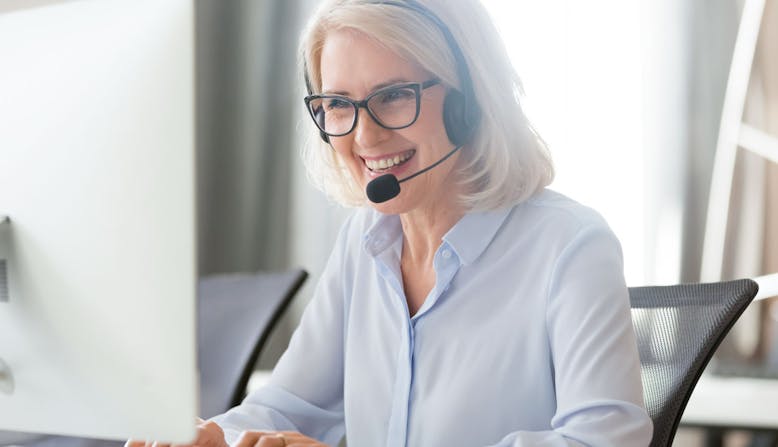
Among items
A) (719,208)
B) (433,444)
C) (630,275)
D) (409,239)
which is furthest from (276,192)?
(433,444)

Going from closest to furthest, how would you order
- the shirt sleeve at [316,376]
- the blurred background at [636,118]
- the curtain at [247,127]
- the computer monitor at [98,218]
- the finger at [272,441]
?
the computer monitor at [98,218] < the finger at [272,441] < the shirt sleeve at [316,376] < the blurred background at [636,118] < the curtain at [247,127]

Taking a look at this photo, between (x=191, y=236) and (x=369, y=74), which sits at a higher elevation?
(x=369, y=74)

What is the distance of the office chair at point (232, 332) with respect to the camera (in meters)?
1.53

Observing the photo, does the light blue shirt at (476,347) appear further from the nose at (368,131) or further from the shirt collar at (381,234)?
the nose at (368,131)

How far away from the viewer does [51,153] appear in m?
0.73

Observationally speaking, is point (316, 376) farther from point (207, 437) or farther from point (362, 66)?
point (362, 66)

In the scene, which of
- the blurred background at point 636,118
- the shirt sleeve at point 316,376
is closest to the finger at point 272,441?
the shirt sleeve at point 316,376

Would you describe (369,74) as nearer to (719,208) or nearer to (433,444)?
(433,444)

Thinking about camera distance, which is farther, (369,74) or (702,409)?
(702,409)

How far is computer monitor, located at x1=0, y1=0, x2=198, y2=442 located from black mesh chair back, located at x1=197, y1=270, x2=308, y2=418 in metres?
0.76

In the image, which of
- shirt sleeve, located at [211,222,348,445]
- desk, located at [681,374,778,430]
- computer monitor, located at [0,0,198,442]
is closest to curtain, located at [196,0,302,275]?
desk, located at [681,374,778,430]

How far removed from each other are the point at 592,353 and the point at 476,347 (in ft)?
0.61

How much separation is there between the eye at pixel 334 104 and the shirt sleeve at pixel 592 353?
37 centimetres

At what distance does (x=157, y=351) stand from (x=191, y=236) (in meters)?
0.10
